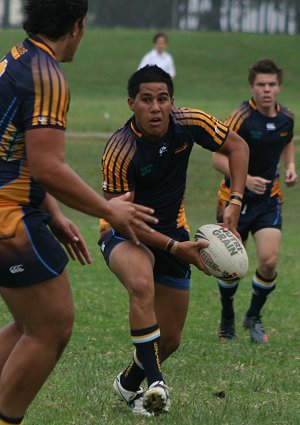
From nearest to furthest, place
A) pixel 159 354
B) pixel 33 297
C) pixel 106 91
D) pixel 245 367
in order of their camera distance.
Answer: pixel 33 297 < pixel 159 354 < pixel 245 367 < pixel 106 91

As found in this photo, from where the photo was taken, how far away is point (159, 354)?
22.1ft

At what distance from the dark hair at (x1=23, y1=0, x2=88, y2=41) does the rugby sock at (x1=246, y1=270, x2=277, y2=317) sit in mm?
4943

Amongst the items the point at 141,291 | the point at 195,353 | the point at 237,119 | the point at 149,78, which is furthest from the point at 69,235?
the point at 237,119

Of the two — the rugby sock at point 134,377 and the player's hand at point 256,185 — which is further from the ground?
the player's hand at point 256,185

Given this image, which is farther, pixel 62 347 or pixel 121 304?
pixel 121 304

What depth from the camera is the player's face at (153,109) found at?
6613mm

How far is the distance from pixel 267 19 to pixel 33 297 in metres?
45.7

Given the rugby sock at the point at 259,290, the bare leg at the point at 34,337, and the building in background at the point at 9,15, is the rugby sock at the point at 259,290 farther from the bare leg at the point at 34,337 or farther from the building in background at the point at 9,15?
the building in background at the point at 9,15

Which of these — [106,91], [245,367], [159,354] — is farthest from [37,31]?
[106,91]

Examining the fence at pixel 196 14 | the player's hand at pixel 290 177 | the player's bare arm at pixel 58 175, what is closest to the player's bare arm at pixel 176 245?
the player's bare arm at pixel 58 175

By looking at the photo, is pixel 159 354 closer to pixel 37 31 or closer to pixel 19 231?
pixel 19 231

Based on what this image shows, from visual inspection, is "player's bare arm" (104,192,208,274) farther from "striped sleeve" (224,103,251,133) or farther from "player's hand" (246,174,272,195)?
"striped sleeve" (224,103,251,133)

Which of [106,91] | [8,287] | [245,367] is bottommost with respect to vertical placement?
[106,91]

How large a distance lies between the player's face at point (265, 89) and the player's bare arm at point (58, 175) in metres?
4.85
